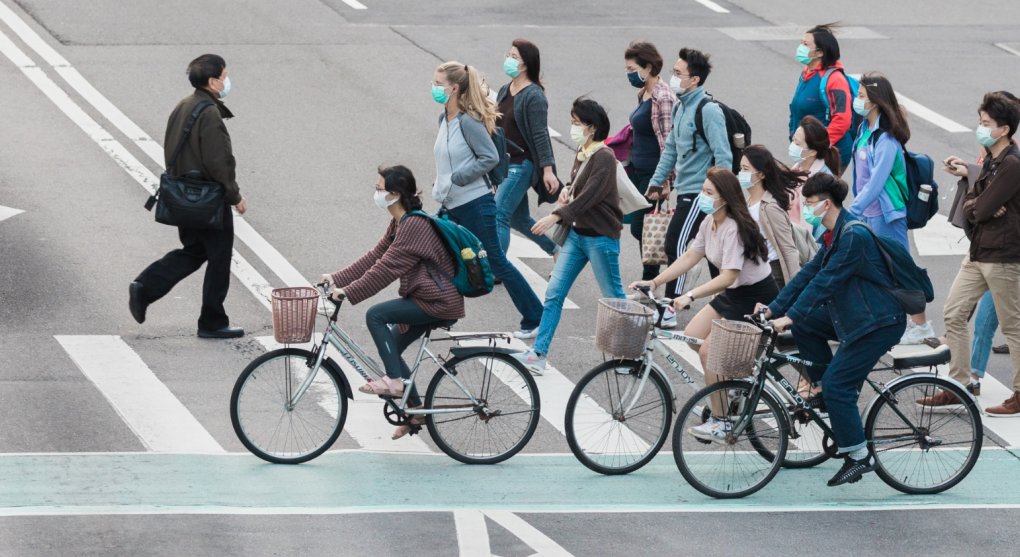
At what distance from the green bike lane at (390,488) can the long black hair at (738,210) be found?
140cm

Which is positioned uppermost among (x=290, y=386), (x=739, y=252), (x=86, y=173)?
(x=739, y=252)

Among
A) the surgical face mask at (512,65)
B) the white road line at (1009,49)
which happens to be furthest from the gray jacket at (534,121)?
the white road line at (1009,49)

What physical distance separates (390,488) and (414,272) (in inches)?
52.1

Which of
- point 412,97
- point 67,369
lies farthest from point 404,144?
point 67,369

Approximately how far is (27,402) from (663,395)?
4.14 m

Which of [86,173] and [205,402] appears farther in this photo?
[86,173]

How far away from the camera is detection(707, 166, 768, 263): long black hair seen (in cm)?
964

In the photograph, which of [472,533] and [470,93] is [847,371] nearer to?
[472,533]

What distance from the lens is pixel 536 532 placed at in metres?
8.39

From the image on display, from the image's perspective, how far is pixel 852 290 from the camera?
349 inches

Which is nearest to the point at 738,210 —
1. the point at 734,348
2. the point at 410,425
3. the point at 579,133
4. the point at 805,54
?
the point at 734,348

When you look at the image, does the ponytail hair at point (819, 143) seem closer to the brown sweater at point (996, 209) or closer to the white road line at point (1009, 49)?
the brown sweater at point (996, 209)

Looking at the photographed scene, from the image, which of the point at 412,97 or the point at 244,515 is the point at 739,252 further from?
the point at 412,97

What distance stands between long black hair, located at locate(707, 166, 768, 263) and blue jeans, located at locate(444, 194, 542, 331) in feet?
7.87
